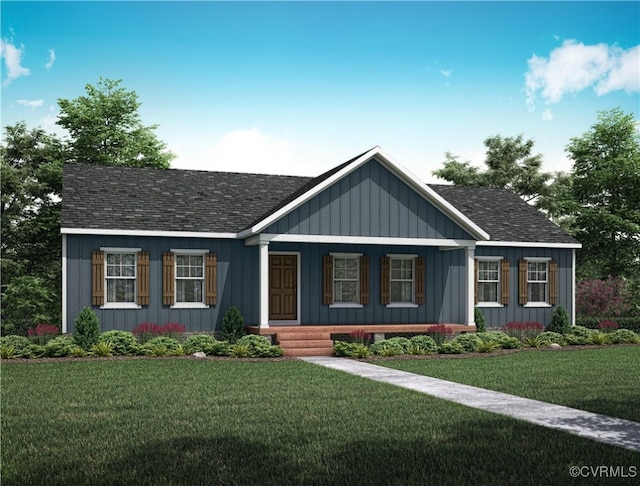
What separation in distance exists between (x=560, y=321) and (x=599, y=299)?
5534 mm

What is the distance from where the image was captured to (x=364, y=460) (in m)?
7.72

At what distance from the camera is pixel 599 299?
30.1 metres

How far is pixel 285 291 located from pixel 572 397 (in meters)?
12.4

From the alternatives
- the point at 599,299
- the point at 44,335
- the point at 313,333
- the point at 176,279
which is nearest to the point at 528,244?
the point at 599,299

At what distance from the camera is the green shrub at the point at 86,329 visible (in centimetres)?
1992

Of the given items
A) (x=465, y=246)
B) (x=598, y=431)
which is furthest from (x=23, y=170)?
(x=598, y=431)

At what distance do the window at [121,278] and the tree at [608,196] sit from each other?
25137mm

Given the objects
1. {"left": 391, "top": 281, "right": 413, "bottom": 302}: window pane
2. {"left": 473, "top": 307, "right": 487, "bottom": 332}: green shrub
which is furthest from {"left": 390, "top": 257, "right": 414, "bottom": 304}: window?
{"left": 473, "top": 307, "right": 487, "bottom": 332}: green shrub

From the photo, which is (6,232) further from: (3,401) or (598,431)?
(598,431)

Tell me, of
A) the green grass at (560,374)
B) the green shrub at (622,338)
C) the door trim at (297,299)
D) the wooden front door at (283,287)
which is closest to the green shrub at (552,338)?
the green grass at (560,374)

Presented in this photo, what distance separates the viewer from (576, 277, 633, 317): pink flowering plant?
98.7 ft

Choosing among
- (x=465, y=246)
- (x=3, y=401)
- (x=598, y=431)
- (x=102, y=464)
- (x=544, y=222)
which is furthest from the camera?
(x=544, y=222)

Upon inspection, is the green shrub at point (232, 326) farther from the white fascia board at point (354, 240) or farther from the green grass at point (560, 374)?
the green grass at point (560, 374)

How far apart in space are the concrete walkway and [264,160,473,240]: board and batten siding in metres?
6.54
